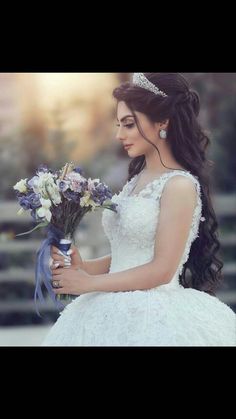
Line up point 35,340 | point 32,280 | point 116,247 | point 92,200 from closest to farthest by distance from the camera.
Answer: point 92,200 → point 116,247 → point 35,340 → point 32,280

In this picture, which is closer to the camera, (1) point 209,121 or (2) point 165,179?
(2) point 165,179

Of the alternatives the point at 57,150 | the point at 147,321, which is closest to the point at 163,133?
the point at 147,321

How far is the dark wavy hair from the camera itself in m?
3.31

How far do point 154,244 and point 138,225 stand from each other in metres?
0.09

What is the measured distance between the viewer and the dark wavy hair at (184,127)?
3.31 meters

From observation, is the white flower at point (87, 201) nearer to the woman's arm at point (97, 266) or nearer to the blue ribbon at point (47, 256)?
the blue ribbon at point (47, 256)

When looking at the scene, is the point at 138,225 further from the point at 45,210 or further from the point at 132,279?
the point at 45,210

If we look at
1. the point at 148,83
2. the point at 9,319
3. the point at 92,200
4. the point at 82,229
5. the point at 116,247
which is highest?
the point at 148,83

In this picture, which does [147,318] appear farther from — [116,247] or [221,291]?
[221,291]

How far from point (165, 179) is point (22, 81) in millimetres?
5091

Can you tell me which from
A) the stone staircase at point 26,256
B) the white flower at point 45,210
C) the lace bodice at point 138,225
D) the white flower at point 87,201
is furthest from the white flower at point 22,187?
the stone staircase at point 26,256

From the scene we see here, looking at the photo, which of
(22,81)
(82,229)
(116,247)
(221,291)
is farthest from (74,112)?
(116,247)

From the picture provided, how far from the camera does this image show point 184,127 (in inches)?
132

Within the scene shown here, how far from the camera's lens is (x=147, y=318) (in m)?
3.20
